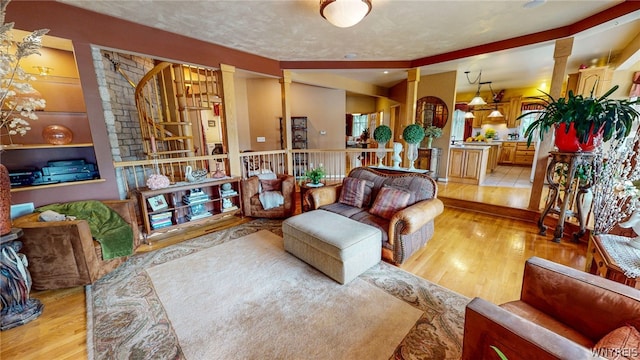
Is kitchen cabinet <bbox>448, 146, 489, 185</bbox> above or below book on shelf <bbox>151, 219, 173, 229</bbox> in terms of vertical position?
above

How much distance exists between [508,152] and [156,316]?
9913 millimetres

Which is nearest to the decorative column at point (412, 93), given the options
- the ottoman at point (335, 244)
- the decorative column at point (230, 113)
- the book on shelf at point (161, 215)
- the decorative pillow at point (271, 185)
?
the decorative pillow at point (271, 185)

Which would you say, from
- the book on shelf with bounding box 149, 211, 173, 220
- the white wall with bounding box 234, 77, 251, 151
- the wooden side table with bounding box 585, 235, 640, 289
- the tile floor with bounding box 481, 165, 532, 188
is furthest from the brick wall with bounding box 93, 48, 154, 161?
the tile floor with bounding box 481, 165, 532, 188

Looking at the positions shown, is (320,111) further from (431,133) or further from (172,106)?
(172,106)

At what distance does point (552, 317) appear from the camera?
1.25 metres

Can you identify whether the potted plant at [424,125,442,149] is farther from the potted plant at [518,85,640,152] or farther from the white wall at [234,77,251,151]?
the white wall at [234,77,251,151]

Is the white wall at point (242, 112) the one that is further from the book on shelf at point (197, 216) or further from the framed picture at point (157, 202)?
the framed picture at point (157, 202)

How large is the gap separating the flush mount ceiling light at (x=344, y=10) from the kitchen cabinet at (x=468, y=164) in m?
4.18

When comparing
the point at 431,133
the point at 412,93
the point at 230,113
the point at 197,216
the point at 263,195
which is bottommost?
the point at 197,216

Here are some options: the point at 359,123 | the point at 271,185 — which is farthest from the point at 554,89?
the point at 359,123

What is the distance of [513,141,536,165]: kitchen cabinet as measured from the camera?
754cm

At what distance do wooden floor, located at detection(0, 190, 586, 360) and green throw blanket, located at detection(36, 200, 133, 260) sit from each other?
44cm

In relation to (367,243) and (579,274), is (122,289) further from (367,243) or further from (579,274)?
(579,274)

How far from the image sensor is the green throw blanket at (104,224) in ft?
7.57
